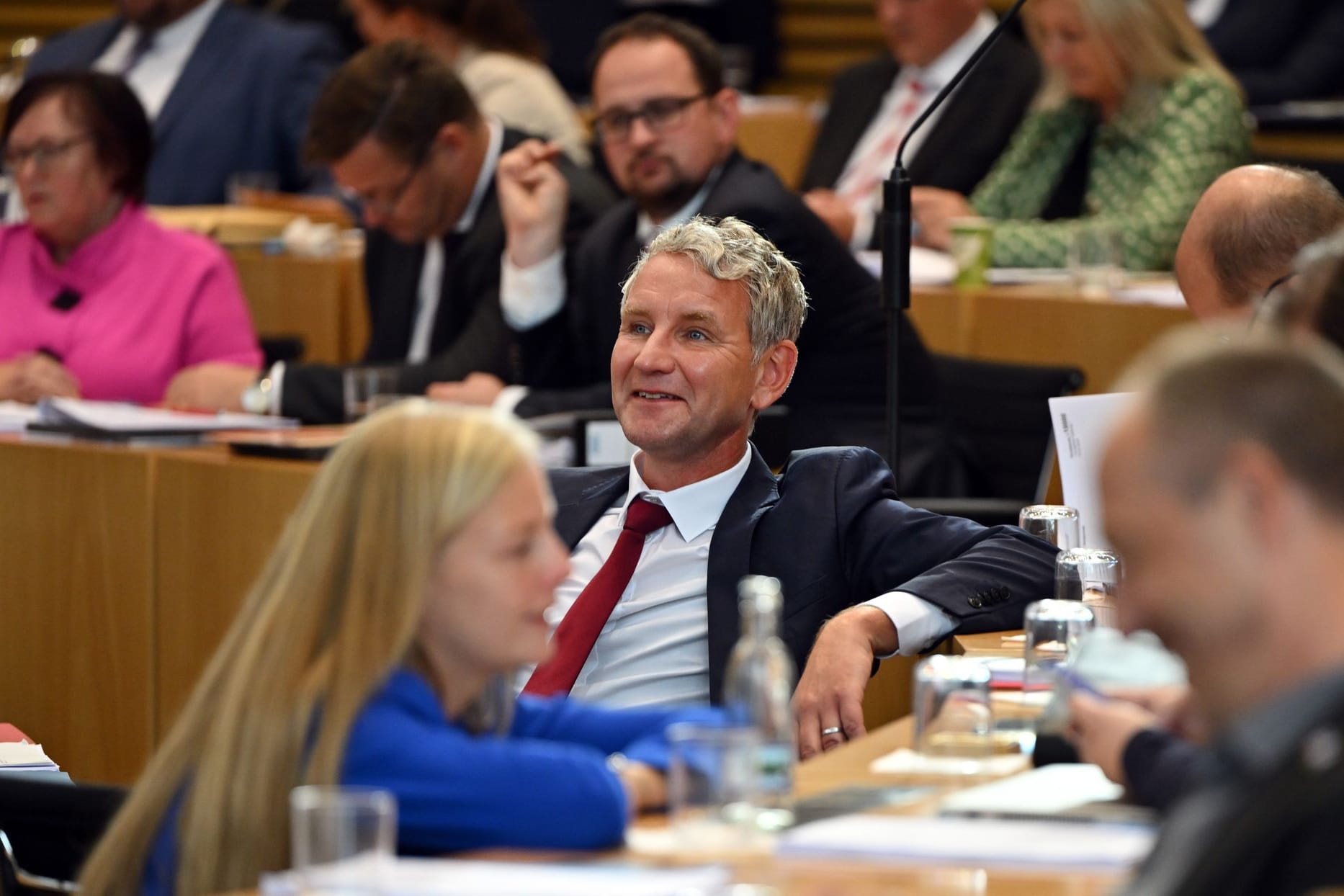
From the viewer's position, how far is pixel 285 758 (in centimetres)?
157

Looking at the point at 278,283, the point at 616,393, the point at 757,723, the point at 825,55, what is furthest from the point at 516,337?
the point at 825,55

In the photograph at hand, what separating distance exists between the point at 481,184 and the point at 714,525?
7.07 feet

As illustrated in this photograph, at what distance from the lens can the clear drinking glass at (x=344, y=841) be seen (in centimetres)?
140

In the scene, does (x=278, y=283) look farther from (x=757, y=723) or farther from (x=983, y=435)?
(x=757, y=723)

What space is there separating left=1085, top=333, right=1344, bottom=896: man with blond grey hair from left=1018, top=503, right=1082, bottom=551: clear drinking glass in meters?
1.35

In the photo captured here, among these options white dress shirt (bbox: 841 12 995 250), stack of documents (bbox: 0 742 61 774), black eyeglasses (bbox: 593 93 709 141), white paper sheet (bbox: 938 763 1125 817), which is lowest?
stack of documents (bbox: 0 742 61 774)

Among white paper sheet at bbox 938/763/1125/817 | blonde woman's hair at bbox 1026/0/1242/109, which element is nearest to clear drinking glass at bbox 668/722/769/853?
white paper sheet at bbox 938/763/1125/817

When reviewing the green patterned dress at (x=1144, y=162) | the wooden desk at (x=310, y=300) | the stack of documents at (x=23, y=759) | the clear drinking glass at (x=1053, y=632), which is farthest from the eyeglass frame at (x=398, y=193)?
the clear drinking glass at (x=1053, y=632)

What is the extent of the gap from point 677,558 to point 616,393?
0.77 feet

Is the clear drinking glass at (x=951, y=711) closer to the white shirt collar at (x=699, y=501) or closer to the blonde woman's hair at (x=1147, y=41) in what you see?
the white shirt collar at (x=699, y=501)

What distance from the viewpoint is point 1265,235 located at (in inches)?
103

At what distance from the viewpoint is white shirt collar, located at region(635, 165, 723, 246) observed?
4203 mm

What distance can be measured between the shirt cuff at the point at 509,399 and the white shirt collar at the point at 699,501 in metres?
1.16

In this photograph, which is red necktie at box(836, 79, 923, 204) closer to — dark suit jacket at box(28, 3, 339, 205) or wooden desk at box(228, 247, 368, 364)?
wooden desk at box(228, 247, 368, 364)
